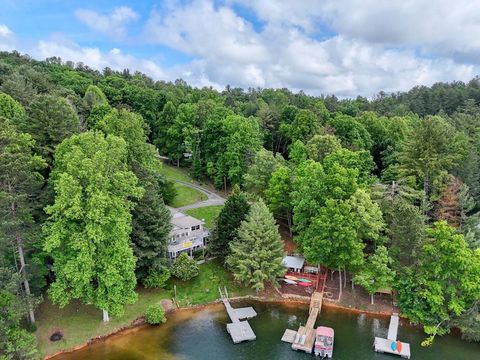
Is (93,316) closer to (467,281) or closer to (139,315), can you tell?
(139,315)

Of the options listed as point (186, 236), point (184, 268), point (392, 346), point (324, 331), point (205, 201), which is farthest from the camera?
point (205, 201)

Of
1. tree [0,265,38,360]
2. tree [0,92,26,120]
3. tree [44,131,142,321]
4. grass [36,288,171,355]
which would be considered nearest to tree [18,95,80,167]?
tree [44,131,142,321]

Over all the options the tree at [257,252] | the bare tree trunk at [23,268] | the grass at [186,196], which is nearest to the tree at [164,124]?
the grass at [186,196]

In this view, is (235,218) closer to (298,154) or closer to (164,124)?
(298,154)

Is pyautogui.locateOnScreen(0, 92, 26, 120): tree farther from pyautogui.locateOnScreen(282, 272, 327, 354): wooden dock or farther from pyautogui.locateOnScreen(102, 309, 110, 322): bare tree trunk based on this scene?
pyautogui.locateOnScreen(282, 272, 327, 354): wooden dock

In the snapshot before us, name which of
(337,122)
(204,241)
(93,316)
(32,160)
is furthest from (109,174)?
(337,122)

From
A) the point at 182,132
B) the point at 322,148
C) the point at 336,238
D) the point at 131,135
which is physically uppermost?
the point at 182,132

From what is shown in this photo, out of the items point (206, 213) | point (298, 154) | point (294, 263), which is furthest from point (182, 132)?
point (294, 263)
